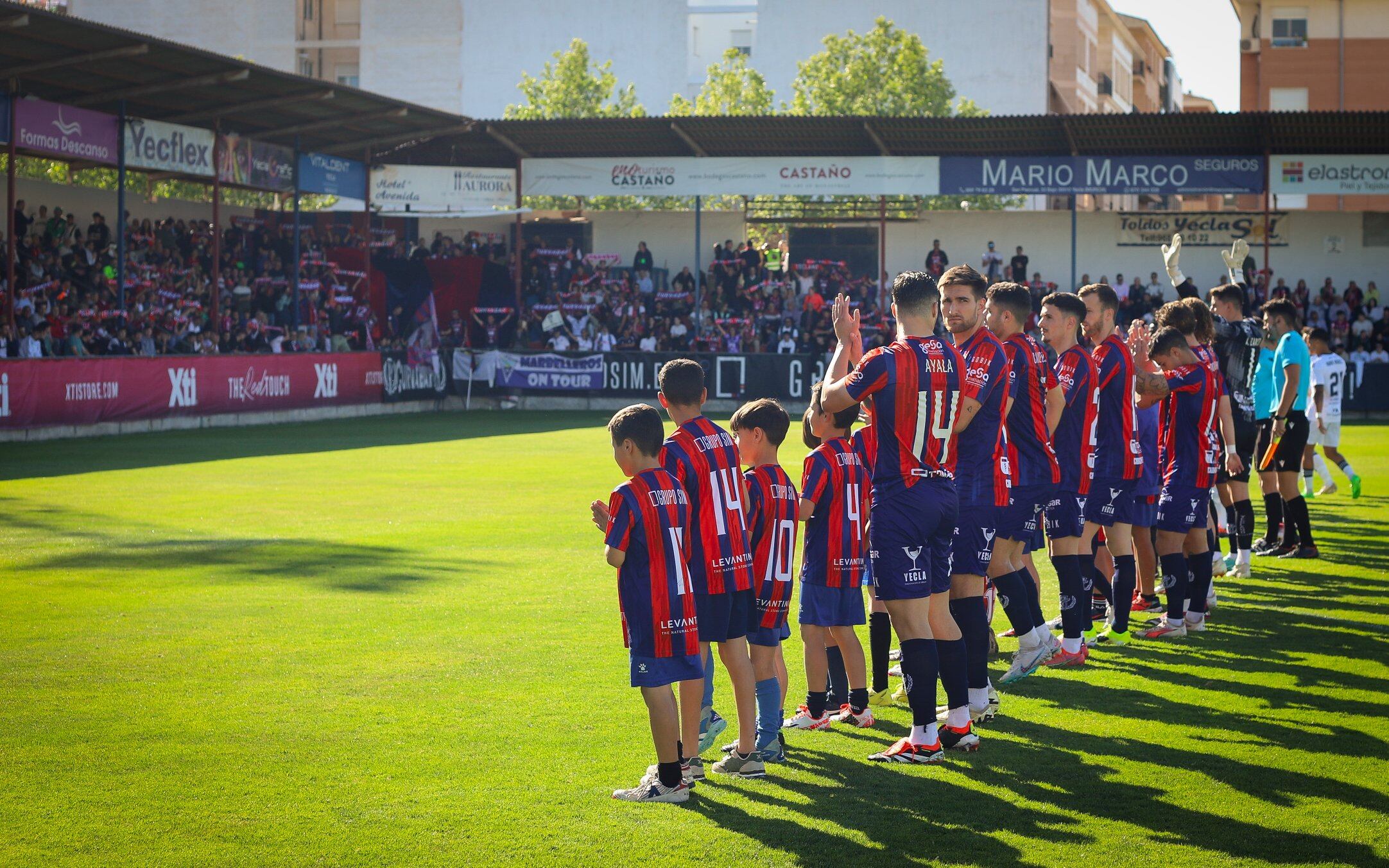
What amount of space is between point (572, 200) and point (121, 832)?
5482 cm

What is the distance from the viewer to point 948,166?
3662 centimetres

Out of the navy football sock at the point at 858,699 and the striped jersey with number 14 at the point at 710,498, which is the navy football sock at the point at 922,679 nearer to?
the navy football sock at the point at 858,699

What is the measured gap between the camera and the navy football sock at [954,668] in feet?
21.6

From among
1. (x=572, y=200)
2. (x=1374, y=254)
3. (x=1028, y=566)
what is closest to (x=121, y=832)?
(x=1028, y=566)

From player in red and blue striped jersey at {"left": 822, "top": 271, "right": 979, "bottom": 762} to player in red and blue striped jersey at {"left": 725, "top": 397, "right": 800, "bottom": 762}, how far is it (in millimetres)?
403

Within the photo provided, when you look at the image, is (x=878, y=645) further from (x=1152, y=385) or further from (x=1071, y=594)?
(x=1152, y=385)

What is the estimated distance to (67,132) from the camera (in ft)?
90.1

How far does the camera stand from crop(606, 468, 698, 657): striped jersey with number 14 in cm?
577

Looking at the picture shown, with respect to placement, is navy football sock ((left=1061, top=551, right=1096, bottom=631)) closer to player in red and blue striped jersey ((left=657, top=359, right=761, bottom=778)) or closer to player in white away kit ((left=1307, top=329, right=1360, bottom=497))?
player in red and blue striped jersey ((left=657, top=359, right=761, bottom=778))

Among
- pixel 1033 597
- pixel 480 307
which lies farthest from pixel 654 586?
pixel 480 307

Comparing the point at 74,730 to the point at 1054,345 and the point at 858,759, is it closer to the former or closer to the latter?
the point at 858,759

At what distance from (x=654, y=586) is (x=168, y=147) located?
1104 inches

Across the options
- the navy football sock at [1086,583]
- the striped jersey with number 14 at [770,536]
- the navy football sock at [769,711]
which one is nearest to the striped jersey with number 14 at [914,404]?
the striped jersey with number 14 at [770,536]

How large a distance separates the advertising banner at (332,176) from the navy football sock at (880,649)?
30.2 meters
